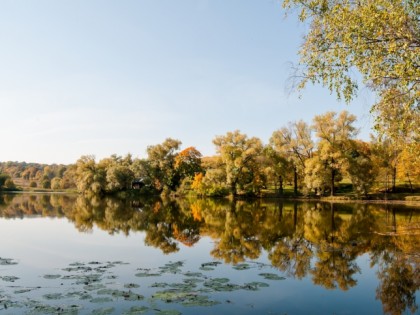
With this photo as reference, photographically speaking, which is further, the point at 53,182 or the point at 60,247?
the point at 53,182

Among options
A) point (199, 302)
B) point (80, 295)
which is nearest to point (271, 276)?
point (199, 302)

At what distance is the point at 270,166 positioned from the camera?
62.0 metres

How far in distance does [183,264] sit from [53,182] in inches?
4057

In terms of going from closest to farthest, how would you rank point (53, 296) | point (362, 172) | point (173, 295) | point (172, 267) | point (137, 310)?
point (137, 310) < point (53, 296) < point (173, 295) < point (172, 267) < point (362, 172)

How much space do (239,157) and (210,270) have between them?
162 feet

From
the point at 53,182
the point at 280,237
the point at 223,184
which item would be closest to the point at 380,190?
the point at 223,184

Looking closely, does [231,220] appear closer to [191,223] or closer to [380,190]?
[191,223]

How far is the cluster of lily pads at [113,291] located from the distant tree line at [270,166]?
36.5 meters

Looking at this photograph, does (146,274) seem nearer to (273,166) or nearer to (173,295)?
(173,295)

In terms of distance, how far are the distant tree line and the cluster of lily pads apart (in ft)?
120

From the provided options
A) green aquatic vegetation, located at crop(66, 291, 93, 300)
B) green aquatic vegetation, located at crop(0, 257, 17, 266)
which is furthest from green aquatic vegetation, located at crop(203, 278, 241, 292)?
green aquatic vegetation, located at crop(0, 257, 17, 266)

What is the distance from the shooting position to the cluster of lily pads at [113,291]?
31.3 ft

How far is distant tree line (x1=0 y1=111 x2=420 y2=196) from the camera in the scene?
55.1 meters

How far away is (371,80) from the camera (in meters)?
13.4
